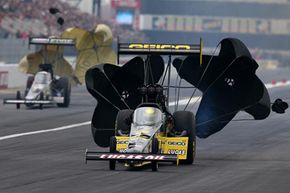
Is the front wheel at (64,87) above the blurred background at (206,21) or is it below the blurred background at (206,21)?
below

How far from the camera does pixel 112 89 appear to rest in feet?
74.3

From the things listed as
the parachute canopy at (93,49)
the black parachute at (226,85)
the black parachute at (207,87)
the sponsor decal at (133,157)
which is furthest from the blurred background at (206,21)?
the sponsor decal at (133,157)

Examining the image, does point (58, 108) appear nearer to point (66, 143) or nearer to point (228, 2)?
point (66, 143)

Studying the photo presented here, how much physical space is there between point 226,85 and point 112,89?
2.34 meters

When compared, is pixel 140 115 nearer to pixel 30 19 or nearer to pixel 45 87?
pixel 45 87

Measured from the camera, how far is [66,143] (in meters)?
26.1

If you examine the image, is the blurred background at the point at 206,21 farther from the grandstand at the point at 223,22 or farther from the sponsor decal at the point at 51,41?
the sponsor decal at the point at 51,41

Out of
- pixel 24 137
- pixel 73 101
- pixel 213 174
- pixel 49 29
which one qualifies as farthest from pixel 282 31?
pixel 213 174

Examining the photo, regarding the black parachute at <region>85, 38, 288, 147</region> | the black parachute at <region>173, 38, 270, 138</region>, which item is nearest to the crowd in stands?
the black parachute at <region>173, 38, 270, 138</region>

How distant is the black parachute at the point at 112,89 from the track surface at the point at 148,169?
0.79m

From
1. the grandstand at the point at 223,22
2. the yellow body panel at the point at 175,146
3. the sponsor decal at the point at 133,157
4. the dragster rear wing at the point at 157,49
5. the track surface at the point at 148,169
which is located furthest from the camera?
the grandstand at the point at 223,22

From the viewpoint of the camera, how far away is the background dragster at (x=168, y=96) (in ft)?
66.4

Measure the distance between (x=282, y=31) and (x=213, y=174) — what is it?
100767 mm

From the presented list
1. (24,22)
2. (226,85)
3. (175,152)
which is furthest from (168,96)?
(24,22)
